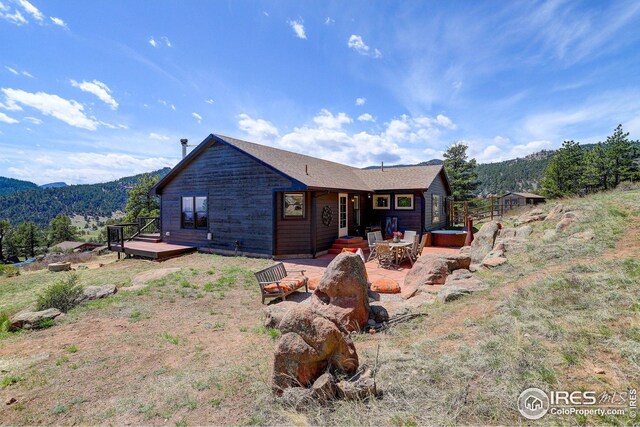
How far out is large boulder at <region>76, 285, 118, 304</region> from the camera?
663cm

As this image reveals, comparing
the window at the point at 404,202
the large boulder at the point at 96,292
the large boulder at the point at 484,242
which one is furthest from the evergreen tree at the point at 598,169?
the large boulder at the point at 96,292

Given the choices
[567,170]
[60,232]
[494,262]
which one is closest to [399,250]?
[494,262]

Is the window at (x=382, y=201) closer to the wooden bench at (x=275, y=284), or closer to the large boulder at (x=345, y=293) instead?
the wooden bench at (x=275, y=284)

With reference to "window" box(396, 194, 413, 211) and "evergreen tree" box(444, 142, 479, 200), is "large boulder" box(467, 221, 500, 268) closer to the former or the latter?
"window" box(396, 194, 413, 211)

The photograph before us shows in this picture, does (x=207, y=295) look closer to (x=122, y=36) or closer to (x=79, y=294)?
(x=79, y=294)

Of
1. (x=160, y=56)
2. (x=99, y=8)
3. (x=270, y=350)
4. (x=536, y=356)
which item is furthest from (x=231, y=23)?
(x=536, y=356)

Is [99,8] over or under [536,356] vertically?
over

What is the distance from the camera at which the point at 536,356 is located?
270 cm

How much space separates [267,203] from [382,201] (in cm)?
716

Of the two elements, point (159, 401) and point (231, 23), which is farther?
point (231, 23)

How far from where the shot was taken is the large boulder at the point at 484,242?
27.1 feet

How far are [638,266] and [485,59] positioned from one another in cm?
963

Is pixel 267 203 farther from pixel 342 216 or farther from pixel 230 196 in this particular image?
pixel 342 216

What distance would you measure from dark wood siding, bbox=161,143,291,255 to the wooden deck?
605 millimetres
